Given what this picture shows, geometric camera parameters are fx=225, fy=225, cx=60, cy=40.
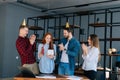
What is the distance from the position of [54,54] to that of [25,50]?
0.46 m

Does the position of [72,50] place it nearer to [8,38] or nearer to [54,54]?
[54,54]

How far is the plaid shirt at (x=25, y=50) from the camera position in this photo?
3.30m

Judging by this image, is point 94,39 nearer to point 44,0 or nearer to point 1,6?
point 44,0

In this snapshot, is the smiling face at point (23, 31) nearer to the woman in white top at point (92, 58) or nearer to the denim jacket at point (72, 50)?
the denim jacket at point (72, 50)

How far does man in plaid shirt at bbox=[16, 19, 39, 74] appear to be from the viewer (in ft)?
10.8

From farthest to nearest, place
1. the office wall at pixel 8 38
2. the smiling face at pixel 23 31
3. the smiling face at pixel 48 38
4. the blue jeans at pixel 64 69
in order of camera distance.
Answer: the office wall at pixel 8 38
the blue jeans at pixel 64 69
the smiling face at pixel 48 38
the smiling face at pixel 23 31

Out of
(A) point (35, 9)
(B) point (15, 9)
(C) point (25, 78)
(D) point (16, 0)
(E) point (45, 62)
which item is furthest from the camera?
(A) point (35, 9)

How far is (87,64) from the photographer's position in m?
3.62

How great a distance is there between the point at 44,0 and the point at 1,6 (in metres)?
1.48

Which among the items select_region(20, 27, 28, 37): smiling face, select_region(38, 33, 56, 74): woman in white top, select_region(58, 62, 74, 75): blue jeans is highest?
select_region(20, 27, 28, 37): smiling face

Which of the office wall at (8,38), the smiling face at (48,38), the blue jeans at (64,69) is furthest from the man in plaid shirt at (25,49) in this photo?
the office wall at (8,38)

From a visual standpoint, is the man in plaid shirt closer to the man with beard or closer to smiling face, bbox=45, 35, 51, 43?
smiling face, bbox=45, 35, 51, 43

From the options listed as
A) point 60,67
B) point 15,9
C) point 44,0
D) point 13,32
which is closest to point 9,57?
point 13,32

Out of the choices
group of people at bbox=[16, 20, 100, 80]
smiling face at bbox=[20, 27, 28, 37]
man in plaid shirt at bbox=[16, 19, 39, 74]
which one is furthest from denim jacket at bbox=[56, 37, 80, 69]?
smiling face at bbox=[20, 27, 28, 37]
